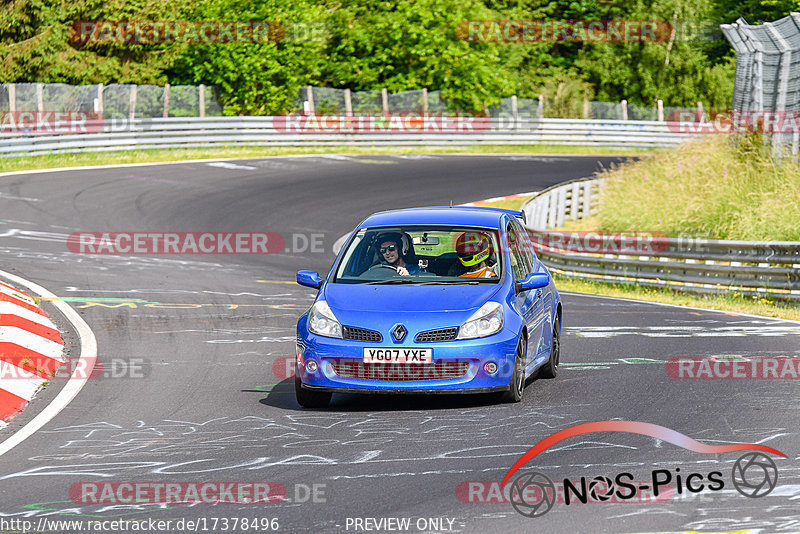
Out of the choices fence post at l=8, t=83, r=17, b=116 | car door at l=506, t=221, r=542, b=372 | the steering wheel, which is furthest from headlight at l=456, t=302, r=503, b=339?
fence post at l=8, t=83, r=17, b=116

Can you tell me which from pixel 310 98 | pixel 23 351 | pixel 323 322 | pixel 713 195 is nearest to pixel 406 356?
pixel 323 322

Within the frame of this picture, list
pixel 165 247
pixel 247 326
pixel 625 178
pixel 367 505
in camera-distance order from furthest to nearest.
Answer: pixel 625 178 < pixel 165 247 < pixel 247 326 < pixel 367 505

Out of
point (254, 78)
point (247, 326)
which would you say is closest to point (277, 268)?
point (247, 326)

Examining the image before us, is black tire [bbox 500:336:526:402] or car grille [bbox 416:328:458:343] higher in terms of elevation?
car grille [bbox 416:328:458:343]

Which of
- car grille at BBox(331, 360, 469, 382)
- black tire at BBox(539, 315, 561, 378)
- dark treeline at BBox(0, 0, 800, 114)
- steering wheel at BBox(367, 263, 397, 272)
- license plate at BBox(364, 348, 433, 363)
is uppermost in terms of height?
dark treeline at BBox(0, 0, 800, 114)

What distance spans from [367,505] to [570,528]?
3.71ft

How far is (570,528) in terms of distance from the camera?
6.02 metres

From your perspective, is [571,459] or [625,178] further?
[625,178]

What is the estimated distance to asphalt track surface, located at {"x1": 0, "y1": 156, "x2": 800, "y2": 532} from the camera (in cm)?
637

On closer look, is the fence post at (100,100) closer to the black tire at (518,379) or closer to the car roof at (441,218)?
the car roof at (441,218)

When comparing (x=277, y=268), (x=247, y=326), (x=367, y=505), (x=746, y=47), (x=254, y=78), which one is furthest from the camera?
(x=254, y=78)

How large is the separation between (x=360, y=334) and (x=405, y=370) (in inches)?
18.0

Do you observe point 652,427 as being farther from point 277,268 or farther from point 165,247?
point 165,247

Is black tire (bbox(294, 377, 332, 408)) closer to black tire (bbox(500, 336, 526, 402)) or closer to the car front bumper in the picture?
the car front bumper
